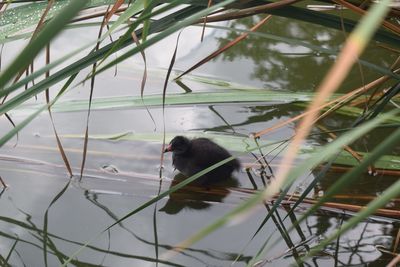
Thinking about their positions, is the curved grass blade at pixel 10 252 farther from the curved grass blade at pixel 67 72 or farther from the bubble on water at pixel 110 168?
the curved grass blade at pixel 67 72

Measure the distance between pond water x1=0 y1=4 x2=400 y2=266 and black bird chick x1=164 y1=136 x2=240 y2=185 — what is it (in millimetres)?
45

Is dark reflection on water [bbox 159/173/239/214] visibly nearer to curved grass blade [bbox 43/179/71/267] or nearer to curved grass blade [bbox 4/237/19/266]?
curved grass blade [bbox 43/179/71/267]

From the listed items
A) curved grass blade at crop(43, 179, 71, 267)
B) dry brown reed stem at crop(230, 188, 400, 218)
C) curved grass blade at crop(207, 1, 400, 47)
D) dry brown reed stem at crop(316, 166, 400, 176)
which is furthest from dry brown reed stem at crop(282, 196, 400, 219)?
curved grass blade at crop(43, 179, 71, 267)

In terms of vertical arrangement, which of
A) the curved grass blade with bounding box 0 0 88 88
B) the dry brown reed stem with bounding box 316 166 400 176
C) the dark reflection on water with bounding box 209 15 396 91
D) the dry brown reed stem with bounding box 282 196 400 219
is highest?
the dark reflection on water with bounding box 209 15 396 91

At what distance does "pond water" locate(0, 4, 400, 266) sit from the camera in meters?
1.97

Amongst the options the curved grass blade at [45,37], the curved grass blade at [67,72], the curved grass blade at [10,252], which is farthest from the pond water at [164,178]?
the curved grass blade at [45,37]

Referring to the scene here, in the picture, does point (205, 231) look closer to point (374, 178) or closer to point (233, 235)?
point (233, 235)

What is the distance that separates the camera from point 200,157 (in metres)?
2.42

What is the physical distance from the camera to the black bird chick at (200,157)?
2.40m

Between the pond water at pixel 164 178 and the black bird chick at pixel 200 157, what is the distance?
0.04 metres

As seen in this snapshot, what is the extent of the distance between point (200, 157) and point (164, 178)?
0.52ft

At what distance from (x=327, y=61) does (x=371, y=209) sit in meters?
2.57

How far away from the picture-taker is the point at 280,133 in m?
2.64

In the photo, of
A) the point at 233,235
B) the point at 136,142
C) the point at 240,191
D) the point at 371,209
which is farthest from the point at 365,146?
the point at 371,209
